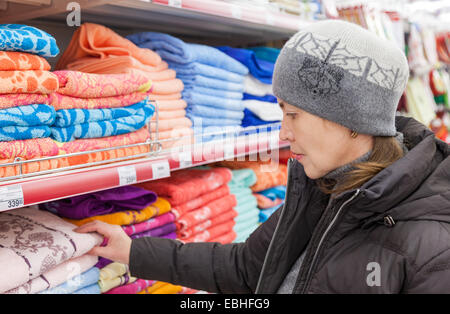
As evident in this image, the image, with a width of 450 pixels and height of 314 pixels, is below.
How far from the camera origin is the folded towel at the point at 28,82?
92cm

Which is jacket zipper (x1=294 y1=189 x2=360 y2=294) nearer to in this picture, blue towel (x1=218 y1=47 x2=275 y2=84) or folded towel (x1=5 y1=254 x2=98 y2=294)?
folded towel (x1=5 y1=254 x2=98 y2=294)

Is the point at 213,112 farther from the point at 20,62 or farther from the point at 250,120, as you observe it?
the point at 20,62

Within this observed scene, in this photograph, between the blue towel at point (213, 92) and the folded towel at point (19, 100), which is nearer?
the folded towel at point (19, 100)

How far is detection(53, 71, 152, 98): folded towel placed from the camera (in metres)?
1.09

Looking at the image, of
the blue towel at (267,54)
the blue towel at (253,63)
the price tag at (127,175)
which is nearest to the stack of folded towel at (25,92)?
the price tag at (127,175)

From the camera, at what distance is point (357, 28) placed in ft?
3.32

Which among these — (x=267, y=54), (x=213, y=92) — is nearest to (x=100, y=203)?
(x=213, y=92)

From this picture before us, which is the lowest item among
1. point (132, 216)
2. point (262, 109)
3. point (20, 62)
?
point (132, 216)

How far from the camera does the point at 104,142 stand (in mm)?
1188

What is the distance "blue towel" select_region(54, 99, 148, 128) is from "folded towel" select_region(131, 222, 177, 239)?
1.22 feet

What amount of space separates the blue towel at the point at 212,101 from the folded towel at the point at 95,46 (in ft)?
0.79

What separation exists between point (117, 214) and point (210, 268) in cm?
31

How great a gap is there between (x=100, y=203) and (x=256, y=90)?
3.05 feet

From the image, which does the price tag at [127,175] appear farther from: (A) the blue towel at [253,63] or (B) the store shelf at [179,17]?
(A) the blue towel at [253,63]
